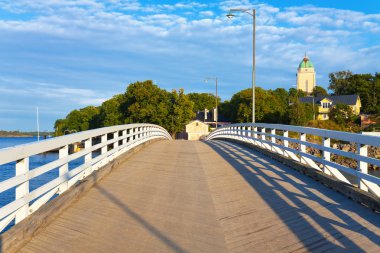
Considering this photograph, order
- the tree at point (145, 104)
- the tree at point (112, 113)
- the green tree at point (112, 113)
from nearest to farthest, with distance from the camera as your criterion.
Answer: the tree at point (145, 104), the green tree at point (112, 113), the tree at point (112, 113)

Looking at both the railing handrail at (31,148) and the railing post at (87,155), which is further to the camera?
the railing post at (87,155)

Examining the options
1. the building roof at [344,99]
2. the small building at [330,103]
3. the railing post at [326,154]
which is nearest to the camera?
the railing post at [326,154]

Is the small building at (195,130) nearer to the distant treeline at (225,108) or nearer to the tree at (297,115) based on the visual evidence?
the distant treeline at (225,108)

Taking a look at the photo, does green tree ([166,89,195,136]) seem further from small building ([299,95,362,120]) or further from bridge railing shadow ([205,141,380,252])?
bridge railing shadow ([205,141,380,252])

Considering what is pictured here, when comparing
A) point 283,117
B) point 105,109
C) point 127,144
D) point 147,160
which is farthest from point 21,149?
point 105,109

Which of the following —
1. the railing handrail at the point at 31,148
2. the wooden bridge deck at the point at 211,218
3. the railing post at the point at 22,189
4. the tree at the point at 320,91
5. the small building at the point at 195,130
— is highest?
the tree at the point at 320,91

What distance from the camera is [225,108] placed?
130000 mm

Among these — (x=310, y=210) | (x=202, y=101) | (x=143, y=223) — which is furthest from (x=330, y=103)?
(x=143, y=223)

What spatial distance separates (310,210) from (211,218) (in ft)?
5.68

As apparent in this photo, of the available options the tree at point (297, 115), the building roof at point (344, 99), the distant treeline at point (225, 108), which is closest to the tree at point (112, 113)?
the distant treeline at point (225, 108)

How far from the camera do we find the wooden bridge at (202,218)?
5746 millimetres

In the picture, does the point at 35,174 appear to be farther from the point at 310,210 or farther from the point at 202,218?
the point at 310,210

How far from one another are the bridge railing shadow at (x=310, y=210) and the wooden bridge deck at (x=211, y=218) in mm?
13

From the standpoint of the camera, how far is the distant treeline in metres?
82.2
